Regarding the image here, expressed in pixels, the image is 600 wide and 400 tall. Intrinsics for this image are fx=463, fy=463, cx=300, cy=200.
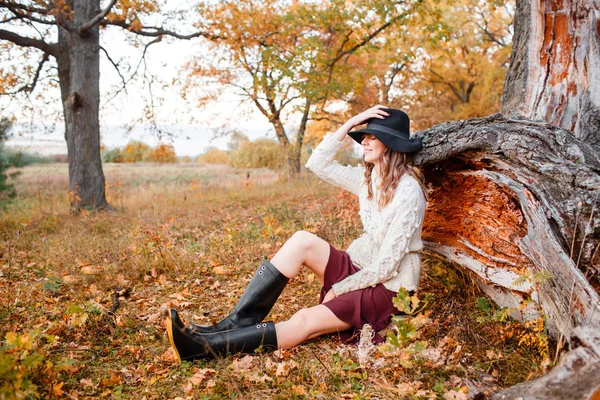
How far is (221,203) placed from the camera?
9.42 meters

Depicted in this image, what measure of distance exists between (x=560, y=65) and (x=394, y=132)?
4.96 feet

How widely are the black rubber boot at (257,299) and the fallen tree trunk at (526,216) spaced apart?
134cm

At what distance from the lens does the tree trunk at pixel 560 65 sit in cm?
343

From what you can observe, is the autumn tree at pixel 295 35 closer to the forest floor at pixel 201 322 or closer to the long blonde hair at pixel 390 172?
the forest floor at pixel 201 322

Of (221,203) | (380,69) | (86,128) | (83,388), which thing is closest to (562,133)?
(83,388)

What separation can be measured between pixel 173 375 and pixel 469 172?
2.37 meters

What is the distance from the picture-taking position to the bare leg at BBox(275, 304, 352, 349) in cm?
308

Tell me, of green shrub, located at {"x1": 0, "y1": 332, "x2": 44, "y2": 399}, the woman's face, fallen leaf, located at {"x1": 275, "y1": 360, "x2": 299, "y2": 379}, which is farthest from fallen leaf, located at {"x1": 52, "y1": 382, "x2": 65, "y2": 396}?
the woman's face

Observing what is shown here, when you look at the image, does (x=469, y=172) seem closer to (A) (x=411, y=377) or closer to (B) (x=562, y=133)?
(B) (x=562, y=133)

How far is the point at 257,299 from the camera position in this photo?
10.3 ft

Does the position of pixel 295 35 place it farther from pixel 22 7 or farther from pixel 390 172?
pixel 390 172

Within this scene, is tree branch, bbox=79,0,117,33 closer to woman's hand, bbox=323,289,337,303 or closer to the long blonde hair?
the long blonde hair

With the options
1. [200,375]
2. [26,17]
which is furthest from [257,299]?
[26,17]

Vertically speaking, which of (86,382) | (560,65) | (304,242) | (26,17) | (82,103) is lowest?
(86,382)
